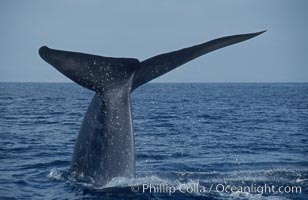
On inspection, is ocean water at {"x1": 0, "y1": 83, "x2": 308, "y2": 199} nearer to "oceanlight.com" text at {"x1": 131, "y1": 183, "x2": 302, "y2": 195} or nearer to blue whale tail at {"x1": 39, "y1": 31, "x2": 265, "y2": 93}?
"oceanlight.com" text at {"x1": 131, "y1": 183, "x2": 302, "y2": 195}

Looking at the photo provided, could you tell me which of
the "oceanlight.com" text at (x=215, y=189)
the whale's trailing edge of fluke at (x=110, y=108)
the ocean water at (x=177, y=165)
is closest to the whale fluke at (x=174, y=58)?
the whale's trailing edge of fluke at (x=110, y=108)

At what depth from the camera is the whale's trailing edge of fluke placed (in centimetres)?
642

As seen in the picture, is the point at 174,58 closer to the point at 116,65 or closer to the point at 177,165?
the point at 116,65

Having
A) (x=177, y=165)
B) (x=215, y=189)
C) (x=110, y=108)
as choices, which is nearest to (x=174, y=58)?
(x=110, y=108)

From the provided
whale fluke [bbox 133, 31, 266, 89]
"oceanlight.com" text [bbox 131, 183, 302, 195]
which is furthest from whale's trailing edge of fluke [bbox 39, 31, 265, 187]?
"oceanlight.com" text [bbox 131, 183, 302, 195]

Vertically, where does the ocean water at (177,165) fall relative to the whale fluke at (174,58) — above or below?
below

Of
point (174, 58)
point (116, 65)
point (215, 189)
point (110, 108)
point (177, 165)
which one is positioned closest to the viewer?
point (174, 58)

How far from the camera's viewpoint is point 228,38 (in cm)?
600

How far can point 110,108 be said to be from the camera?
6.71 metres

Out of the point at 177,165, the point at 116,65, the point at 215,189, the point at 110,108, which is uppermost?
the point at 116,65

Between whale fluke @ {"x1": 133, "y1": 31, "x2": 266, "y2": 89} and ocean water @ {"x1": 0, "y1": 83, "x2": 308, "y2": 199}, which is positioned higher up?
whale fluke @ {"x1": 133, "y1": 31, "x2": 266, "y2": 89}

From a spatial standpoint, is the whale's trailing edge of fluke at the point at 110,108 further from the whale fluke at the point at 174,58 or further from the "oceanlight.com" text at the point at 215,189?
the "oceanlight.com" text at the point at 215,189

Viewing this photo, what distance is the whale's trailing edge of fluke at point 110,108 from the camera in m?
6.42

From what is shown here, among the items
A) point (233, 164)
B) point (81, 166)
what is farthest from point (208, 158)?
point (81, 166)
